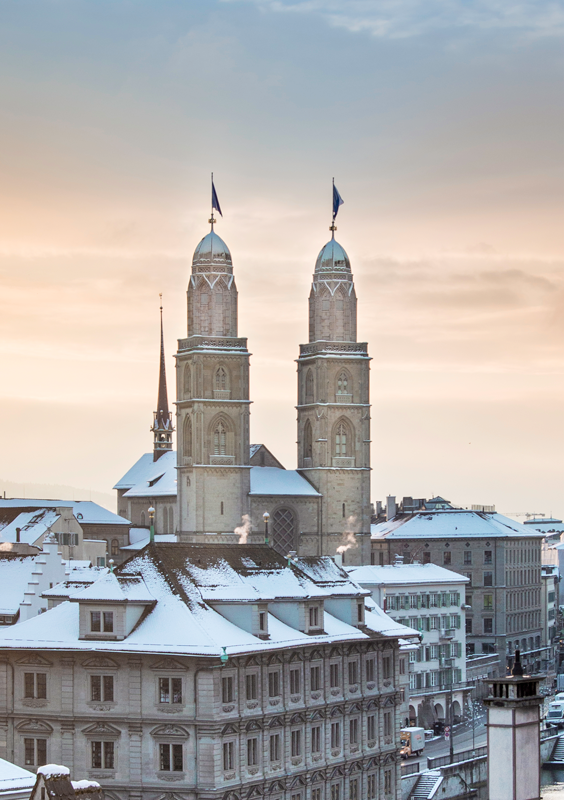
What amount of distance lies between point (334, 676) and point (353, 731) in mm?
2916

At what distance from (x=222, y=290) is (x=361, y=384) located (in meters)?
15.7

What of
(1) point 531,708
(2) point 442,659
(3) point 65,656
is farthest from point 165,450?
(1) point 531,708

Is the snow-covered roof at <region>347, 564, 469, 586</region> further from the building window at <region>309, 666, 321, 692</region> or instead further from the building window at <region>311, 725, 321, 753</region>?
the building window at <region>311, 725, 321, 753</region>

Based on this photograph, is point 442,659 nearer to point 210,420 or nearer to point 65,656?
point 210,420

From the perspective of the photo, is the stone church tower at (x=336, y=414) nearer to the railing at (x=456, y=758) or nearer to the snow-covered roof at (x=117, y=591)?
the railing at (x=456, y=758)

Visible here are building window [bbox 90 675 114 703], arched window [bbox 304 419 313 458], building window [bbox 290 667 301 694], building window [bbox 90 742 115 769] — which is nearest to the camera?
building window [bbox 90 742 115 769]

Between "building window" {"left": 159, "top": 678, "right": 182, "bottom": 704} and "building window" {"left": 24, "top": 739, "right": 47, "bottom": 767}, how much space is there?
5303 mm

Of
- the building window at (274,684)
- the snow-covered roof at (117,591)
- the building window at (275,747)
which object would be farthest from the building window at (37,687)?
the building window at (275,747)

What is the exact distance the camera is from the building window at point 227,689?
66.6 m

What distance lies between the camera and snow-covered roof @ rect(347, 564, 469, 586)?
13025cm

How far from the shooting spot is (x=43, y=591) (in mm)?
85875

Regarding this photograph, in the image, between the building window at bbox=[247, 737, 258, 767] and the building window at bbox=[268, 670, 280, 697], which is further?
the building window at bbox=[268, 670, 280, 697]

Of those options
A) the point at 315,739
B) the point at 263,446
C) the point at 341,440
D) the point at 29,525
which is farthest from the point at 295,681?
the point at 263,446

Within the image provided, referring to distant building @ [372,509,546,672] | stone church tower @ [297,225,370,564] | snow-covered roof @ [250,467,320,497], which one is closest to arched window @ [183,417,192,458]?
snow-covered roof @ [250,467,320,497]
